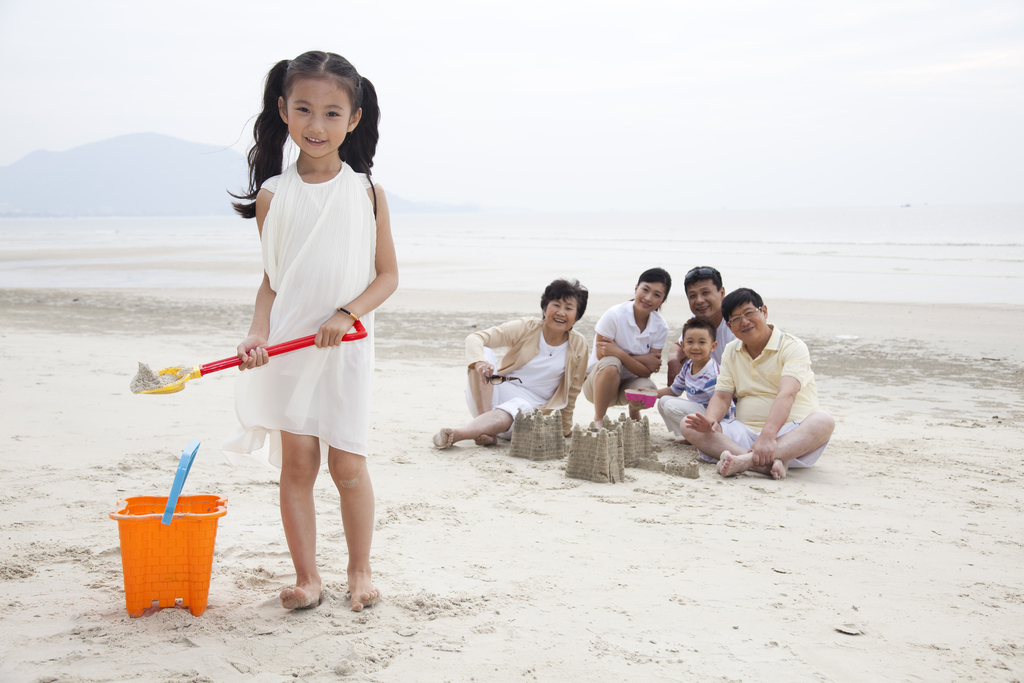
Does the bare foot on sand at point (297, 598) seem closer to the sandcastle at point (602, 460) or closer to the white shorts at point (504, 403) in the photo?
the sandcastle at point (602, 460)

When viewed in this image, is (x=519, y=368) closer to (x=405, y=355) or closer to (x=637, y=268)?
(x=405, y=355)

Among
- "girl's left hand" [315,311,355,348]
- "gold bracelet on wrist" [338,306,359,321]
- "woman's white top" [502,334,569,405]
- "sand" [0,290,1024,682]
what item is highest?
"gold bracelet on wrist" [338,306,359,321]

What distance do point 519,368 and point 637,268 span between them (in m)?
19.4

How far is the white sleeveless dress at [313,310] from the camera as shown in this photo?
2.54 m

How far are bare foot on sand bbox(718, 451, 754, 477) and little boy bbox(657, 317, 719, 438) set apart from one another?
0.65 metres

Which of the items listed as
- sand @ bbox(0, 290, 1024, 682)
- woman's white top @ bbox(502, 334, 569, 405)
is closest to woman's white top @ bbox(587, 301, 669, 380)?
woman's white top @ bbox(502, 334, 569, 405)

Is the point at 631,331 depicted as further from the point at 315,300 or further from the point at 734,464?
the point at 315,300

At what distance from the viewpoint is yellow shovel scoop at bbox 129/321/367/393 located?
2.39 metres

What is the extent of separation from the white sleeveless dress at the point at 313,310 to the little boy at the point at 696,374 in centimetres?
309

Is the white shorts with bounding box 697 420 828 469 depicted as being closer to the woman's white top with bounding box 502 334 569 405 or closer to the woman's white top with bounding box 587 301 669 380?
the woman's white top with bounding box 587 301 669 380

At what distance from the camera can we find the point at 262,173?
8.99ft

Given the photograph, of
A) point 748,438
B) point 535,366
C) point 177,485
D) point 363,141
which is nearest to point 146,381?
point 177,485

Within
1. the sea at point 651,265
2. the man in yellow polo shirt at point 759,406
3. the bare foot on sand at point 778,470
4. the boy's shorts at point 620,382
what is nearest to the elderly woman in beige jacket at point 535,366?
the boy's shorts at point 620,382

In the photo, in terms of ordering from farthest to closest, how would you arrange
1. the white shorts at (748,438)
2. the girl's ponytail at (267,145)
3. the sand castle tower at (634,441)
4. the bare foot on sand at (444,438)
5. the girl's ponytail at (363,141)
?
the bare foot on sand at (444,438) → the sand castle tower at (634,441) → the white shorts at (748,438) → the girl's ponytail at (363,141) → the girl's ponytail at (267,145)
